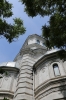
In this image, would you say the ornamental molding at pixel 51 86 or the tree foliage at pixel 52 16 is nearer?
the tree foliage at pixel 52 16

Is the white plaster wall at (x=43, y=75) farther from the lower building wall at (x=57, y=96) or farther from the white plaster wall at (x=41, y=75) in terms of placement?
the lower building wall at (x=57, y=96)

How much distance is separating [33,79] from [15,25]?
22.7 ft

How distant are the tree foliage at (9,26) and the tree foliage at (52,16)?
2.80 ft

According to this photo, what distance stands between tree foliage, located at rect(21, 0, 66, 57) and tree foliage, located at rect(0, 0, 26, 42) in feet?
2.80

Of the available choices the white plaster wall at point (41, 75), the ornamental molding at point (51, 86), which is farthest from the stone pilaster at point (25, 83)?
the ornamental molding at point (51, 86)

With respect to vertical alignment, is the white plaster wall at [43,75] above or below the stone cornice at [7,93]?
above

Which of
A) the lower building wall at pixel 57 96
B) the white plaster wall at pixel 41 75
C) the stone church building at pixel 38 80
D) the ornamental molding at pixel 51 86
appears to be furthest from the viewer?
the white plaster wall at pixel 41 75

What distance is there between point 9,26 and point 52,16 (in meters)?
2.43

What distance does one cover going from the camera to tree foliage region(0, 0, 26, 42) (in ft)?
23.0

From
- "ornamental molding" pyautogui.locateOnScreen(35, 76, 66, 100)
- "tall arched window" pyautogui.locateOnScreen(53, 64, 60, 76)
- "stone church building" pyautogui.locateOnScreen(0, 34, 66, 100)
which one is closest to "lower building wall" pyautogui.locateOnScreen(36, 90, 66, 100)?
"stone church building" pyautogui.locateOnScreen(0, 34, 66, 100)

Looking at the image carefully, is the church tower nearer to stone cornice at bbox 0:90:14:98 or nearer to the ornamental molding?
the ornamental molding

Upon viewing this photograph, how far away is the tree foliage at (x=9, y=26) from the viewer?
7.02 m

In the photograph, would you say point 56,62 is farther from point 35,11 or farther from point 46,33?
point 35,11

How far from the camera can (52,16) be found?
24.7 ft
